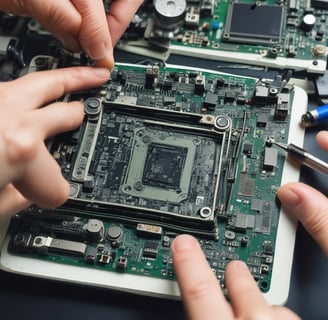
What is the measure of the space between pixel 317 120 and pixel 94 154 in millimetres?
1525

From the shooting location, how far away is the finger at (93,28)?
334 cm

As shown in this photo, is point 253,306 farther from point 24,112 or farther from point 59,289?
point 24,112

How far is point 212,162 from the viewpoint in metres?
3.34

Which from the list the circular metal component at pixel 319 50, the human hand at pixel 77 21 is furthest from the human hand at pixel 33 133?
the circular metal component at pixel 319 50

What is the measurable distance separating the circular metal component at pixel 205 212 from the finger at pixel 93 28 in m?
1.21

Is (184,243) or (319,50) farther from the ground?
(319,50)

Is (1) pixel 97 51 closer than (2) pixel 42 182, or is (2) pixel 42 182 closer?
(2) pixel 42 182

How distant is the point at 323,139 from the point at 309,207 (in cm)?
58

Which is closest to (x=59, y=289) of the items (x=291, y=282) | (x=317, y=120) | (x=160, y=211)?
(x=160, y=211)

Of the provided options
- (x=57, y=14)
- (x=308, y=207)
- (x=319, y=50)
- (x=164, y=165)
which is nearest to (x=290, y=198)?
(x=308, y=207)

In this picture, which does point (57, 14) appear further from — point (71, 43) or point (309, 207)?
point (309, 207)

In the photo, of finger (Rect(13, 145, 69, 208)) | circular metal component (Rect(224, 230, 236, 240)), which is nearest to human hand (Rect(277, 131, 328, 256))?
circular metal component (Rect(224, 230, 236, 240))

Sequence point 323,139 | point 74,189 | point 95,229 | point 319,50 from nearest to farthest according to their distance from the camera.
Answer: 1. point 95,229
2. point 74,189
3. point 323,139
4. point 319,50

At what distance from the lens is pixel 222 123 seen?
3.38 metres
